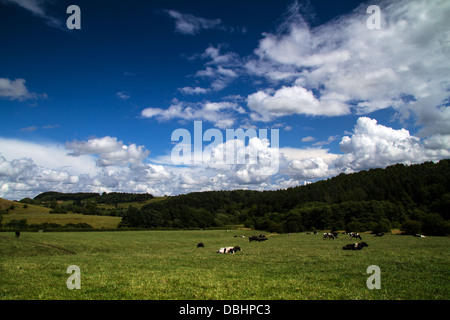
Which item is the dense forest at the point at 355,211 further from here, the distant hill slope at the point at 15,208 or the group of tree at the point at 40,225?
the distant hill slope at the point at 15,208

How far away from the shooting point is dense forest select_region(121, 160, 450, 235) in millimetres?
88231

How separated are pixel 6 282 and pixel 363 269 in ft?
66.4

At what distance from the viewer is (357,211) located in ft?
335

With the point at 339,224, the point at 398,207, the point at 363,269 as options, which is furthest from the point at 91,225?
the point at 398,207

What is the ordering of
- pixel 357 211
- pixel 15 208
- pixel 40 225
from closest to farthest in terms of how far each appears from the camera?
1. pixel 40 225
2. pixel 357 211
3. pixel 15 208

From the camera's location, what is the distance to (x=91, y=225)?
4075 inches

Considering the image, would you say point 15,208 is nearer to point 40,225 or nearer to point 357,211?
point 40,225

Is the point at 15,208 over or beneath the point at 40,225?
over

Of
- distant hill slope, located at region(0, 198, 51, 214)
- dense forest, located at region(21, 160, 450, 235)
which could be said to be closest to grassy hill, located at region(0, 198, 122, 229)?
distant hill slope, located at region(0, 198, 51, 214)

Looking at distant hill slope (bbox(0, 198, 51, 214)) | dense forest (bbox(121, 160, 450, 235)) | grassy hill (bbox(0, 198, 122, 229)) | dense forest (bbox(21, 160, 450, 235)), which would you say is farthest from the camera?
distant hill slope (bbox(0, 198, 51, 214))

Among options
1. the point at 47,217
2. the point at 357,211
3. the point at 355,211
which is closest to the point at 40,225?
the point at 47,217

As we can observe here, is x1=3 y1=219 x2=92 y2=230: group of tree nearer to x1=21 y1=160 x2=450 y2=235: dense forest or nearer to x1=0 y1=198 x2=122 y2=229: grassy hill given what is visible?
x1=0 y1=198 x2=122 y2=229: grassy hill

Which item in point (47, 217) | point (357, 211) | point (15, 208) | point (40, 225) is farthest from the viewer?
point (15, 208)
